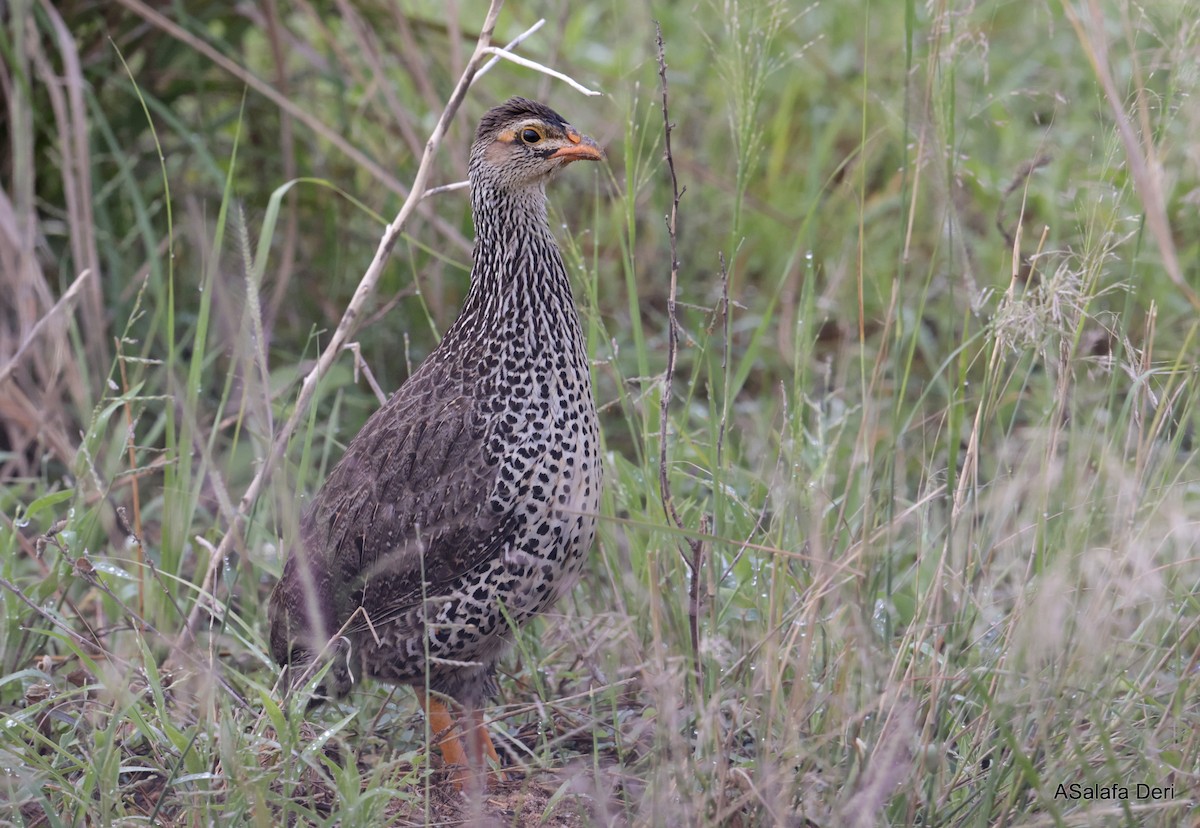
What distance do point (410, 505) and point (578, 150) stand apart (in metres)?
0.88

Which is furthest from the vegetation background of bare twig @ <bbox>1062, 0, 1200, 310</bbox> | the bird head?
the bird head

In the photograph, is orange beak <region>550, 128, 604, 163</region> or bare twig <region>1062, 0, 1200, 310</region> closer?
bare twig <region>1062, 0, 1200, 310</region>

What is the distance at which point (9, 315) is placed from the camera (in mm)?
4703

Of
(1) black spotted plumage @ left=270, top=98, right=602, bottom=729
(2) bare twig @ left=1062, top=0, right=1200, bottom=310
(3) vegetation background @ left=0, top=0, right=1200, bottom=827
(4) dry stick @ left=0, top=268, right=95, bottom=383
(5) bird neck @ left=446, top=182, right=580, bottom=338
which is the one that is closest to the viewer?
(2) bare twig @ left=1062, top=0, right=1200, bottom=310

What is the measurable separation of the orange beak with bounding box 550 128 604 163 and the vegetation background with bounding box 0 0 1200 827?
0.07 m

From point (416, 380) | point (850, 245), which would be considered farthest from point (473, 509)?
point (850, 245)

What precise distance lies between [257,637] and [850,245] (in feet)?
9.55

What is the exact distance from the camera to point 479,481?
3.01m

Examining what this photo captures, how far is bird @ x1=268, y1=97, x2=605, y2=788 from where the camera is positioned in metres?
2.99

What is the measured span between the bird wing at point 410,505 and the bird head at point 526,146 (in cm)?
47

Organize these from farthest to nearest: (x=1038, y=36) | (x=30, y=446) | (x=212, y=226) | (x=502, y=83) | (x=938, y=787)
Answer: (x=1038, y=36) < (x=502, y=83) < (x=212, y=226) < (x=30, y=446) < (x=938, y=787)

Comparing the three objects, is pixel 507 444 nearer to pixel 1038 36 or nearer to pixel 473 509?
pixel 473 509

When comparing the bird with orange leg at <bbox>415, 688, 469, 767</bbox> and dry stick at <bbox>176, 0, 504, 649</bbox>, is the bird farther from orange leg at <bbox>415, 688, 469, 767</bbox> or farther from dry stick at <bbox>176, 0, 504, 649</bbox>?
dry stick at <bbox>176, 0, 504, 649</bbox>

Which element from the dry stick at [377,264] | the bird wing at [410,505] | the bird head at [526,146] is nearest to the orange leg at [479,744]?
the bird wing at [410,505]
